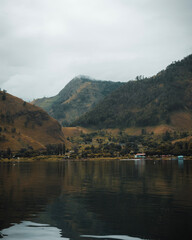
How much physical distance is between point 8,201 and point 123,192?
30902 millimetres

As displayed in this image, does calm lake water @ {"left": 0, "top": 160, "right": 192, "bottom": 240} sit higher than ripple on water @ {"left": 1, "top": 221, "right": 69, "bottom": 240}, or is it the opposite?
ripple on water @ {"left": 1, "top": 221, "right": 69, "bottom": 240}

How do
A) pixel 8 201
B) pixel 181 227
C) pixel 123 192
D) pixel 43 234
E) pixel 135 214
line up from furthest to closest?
pixel 123 192
pixel 8 201
pixel 135 214
pixel 181 227
pixel 43 234

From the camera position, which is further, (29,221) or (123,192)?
(123,192)

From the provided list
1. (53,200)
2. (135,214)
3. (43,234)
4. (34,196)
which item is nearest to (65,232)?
(43,234)

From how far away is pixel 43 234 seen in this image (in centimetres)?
4031

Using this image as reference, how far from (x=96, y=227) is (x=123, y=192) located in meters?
38.6

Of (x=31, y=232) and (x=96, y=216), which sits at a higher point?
(x=31, y=232)

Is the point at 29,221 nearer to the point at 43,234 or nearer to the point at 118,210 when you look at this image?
the point at 43,234

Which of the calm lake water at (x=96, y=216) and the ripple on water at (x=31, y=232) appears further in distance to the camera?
the calm lake water at (x=96, y=216)

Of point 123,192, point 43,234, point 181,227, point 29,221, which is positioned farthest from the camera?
point 123,192

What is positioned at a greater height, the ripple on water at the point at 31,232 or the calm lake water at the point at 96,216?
the ripple on water at the point at 31,232

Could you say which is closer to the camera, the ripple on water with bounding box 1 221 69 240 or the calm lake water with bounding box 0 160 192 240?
the ripple on water with bounding box 1 221 69 240

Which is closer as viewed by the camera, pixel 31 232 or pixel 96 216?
pixel 31 232

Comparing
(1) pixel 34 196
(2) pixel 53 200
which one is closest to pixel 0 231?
(2) pixel 53 200
